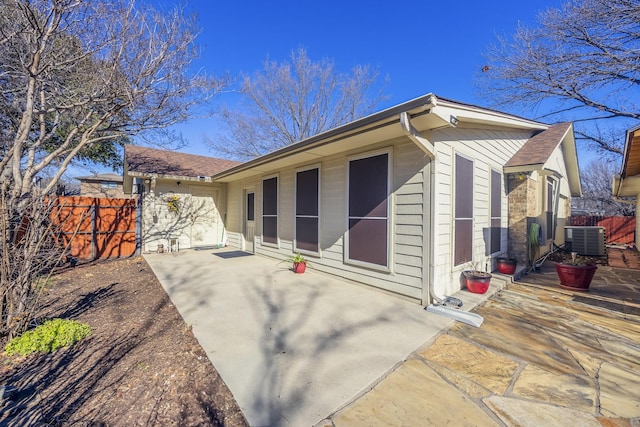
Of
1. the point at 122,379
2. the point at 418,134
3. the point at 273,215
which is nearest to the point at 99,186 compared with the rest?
the point at 273,215

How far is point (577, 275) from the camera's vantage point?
4.71 metres

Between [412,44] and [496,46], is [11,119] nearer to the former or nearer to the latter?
[412,44]

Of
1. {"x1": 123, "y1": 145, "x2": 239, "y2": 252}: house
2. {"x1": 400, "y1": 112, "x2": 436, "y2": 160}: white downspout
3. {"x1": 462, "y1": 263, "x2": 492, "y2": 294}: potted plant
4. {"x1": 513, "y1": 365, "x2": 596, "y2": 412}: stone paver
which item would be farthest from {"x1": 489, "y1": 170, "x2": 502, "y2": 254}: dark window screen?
{"x1": 123, "y1": 145, "x2": 239, "y2": 252}: house

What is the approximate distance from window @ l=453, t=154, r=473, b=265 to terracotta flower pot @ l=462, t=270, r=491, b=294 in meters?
0.28

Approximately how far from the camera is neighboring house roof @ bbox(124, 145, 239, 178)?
8250 mm

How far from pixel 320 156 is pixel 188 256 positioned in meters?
5.18

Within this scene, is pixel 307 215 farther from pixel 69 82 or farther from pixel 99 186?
pixel 99 186

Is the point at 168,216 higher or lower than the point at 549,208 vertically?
lower

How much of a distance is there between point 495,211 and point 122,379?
21.5ft

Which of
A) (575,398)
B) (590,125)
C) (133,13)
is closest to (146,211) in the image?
(133,13)

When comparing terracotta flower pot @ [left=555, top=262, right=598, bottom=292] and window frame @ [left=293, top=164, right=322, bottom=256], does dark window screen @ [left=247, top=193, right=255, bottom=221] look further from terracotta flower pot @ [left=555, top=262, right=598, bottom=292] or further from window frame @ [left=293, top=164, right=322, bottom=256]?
terracotta flower pot @ [left=555, top=262, right=598, bottom=292]

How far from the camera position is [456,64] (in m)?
10.4

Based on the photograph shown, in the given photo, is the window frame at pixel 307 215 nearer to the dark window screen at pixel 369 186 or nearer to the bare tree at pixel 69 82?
the dark window screen at pixel 369 186

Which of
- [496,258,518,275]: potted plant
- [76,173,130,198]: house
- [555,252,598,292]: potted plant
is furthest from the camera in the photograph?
[76,173,130,198]: house
